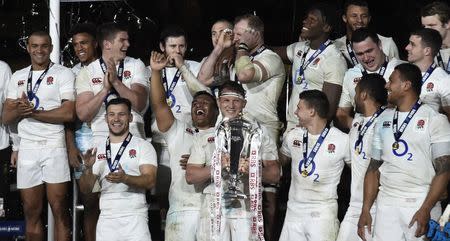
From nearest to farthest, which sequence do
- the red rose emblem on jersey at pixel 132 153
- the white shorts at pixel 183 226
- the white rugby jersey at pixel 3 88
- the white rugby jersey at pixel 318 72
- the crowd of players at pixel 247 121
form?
1. the crowd of players at pixel 247 121
2. the white shorts at pixel 183 226
3. the red rose emblem on jersey at pixel 132 153
4. the white rugby jersey at pixel 318 72
5. the white rugby jersey at pixel 3 88

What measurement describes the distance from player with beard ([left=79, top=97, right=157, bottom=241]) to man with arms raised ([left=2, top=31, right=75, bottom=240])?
0.44 m

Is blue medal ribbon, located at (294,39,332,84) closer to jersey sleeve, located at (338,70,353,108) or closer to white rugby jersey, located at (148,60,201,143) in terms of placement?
jersey sleeve, located at (338,70,353,108)

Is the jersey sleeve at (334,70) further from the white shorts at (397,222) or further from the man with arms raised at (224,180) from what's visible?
the white shorts at (397,222)

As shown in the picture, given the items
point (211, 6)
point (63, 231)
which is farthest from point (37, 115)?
point (211, 6)

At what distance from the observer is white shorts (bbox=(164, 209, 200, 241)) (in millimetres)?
9180

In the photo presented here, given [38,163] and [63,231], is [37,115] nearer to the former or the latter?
[38,163]

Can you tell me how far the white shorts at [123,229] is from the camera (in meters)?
9.13

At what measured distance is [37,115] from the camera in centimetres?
962

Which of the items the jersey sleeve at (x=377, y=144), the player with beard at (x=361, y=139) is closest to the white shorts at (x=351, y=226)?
the player with beard at (x=361, y=139)

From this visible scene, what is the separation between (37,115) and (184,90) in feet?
4.39

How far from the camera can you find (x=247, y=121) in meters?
9.11

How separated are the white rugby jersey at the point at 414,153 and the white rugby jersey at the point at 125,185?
2.02 metres

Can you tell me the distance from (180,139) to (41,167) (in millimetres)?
1306

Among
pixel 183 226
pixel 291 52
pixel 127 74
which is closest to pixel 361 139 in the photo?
pixel 291 52
